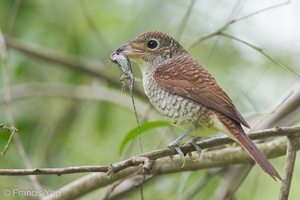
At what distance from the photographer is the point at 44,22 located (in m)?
5.50

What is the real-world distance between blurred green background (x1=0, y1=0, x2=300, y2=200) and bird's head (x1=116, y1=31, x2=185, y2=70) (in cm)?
112

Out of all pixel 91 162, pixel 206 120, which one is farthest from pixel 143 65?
pixel 91 162

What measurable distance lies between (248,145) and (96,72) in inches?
105

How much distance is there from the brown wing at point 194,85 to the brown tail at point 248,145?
0.13ft

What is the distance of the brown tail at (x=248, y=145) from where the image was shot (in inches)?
101

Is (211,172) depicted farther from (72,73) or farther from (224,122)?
(72,73)

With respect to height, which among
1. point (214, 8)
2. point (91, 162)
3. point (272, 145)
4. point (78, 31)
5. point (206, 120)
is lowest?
point (272, 145)

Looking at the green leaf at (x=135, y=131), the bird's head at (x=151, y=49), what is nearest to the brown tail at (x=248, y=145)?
the green leaf at (x=135, y=131)

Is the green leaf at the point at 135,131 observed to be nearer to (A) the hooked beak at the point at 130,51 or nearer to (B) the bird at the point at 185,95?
(B) the bird at the point at 185,95

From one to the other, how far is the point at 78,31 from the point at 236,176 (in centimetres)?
252

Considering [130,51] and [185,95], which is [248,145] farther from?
[130,51]

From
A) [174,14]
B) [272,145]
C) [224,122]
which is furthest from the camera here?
[174,14]

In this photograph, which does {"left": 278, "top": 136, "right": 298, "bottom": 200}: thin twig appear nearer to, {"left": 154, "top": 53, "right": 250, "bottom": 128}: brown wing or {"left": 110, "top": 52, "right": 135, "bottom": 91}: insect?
{"left": 154, "top": 53, "right": 250, "bottom": 128}: brown wing

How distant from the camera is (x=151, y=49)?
375 centimetres
